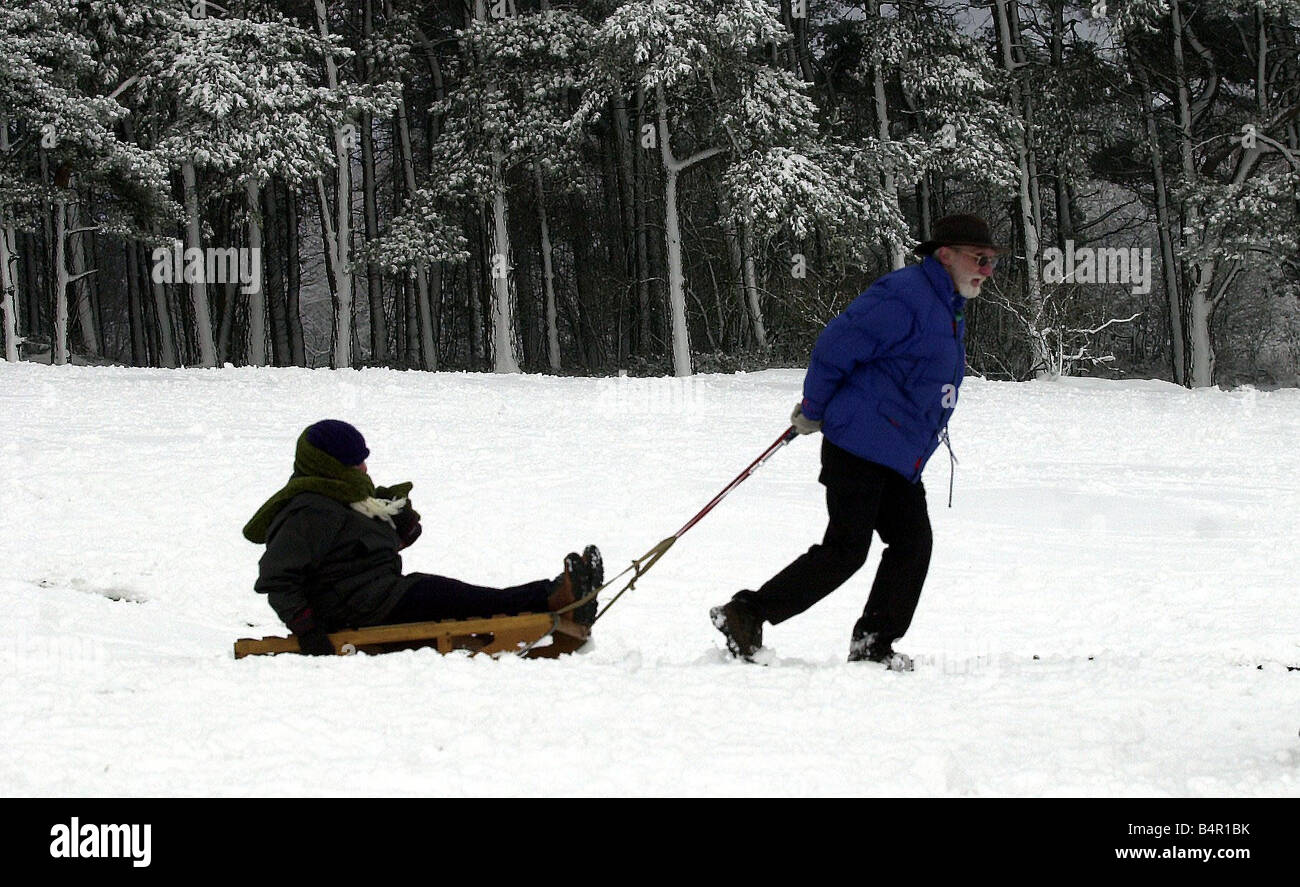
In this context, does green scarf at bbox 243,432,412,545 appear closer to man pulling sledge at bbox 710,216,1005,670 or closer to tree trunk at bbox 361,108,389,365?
man pulling sledge at bbox 710,216,1005,670

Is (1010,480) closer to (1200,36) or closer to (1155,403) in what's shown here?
(1155,403)

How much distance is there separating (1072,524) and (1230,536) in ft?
3.37

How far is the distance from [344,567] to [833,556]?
1983 mm

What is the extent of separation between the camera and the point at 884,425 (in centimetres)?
488

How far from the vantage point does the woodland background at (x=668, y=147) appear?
2408cm

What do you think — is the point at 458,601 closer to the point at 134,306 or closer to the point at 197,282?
the point at 197,282

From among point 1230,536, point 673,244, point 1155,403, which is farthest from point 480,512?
point 673,244

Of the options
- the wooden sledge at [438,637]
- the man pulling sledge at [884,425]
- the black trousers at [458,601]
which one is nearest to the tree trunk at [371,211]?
the black trousers at [458,601]

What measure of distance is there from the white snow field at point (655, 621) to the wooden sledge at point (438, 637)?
268mm

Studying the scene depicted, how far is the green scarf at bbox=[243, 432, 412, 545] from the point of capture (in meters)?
5.23

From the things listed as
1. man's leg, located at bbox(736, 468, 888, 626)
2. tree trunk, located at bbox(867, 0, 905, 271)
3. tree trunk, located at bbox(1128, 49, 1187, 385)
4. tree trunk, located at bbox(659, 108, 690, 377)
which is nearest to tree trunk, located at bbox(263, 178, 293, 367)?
tree trunk, located at bbox(659, 108, 690, 377)

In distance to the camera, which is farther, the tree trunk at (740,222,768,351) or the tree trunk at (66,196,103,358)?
the tree trunk at (66,196,103,358)

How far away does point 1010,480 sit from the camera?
10.8 meters

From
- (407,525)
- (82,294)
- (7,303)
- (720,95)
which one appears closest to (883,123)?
(720,95)
